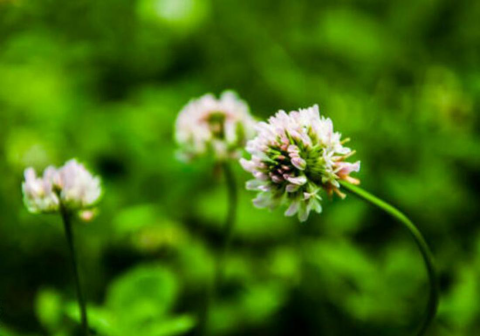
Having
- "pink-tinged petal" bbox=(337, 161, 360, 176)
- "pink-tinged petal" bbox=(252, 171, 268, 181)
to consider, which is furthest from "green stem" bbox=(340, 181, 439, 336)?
"pink-tinged petal" bbox=(252, 171, 268, 181)

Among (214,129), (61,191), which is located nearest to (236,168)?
(214,129)

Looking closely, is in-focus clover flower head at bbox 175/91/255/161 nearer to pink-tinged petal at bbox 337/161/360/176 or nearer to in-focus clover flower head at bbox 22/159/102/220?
in-focus clover flower head at bbox 22/159/102/220

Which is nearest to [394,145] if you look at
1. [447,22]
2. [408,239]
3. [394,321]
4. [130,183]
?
[408,239]

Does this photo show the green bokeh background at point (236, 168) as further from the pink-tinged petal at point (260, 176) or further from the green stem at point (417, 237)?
the green stem at point (417, 237)

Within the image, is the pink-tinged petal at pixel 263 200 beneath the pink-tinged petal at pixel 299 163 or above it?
beneath

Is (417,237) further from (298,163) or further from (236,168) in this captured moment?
(236,168)

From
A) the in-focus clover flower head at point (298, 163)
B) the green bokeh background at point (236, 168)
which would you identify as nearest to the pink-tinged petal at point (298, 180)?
the in-focus clover flower head at point (298, 163)
